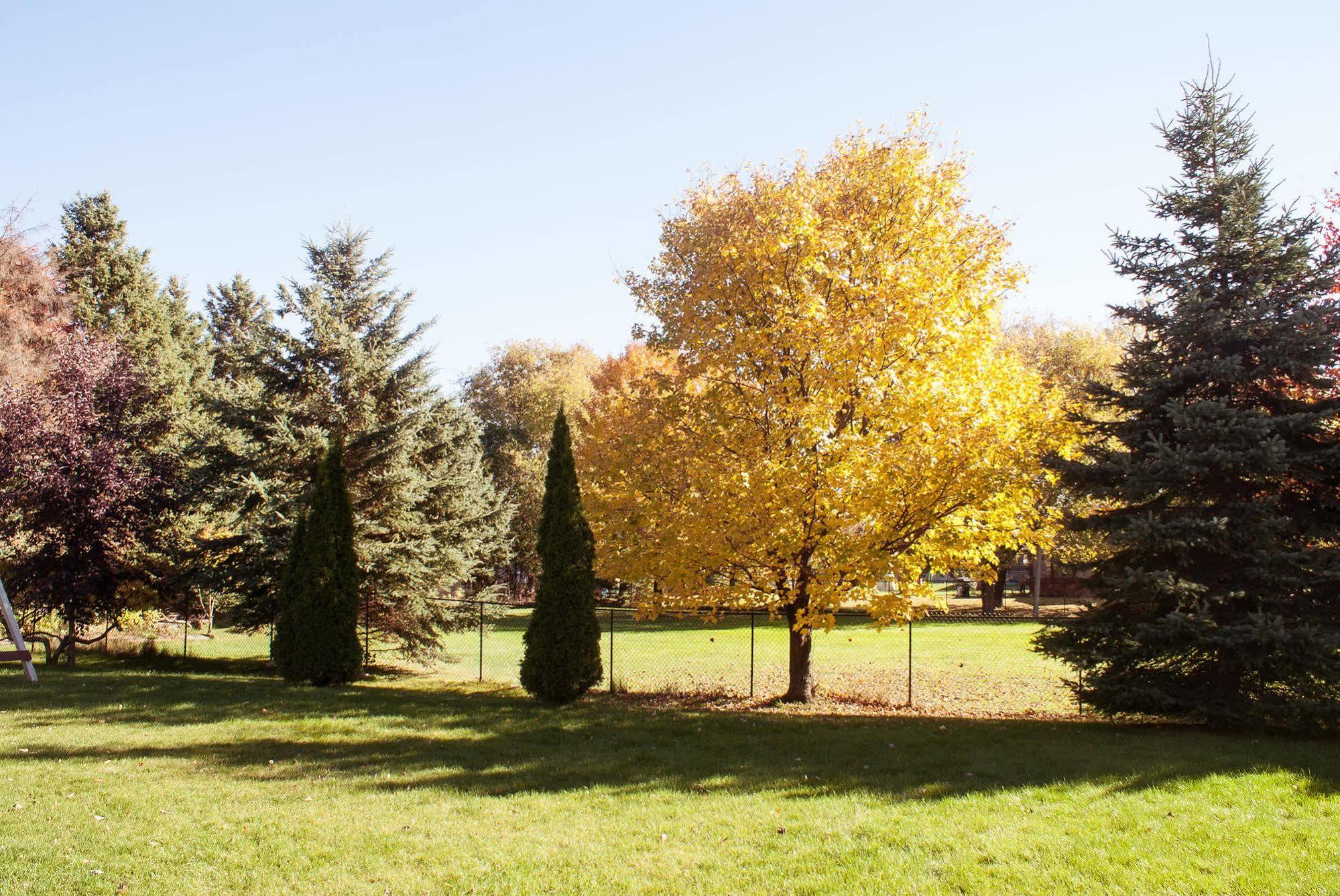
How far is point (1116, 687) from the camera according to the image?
30.1 feet

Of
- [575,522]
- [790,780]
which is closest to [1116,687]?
[790,780]

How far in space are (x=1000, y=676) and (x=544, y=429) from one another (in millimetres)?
28874

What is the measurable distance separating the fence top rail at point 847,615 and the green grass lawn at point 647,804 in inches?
58.5

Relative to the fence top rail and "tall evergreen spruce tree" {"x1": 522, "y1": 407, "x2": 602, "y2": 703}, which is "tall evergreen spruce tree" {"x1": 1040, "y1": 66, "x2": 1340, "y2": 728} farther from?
"tall evergreen spruce tree" {"x1": 522, "y1": 407, "x2": 602, "y2": 703}

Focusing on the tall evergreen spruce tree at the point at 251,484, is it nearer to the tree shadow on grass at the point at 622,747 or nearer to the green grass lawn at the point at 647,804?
the tree shadow on grass at the point at 622,747

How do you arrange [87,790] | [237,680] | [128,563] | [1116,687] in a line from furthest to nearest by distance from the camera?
[128,563] → [237,680] → [1116,687] → [87,790]

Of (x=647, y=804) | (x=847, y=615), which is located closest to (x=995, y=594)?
(x=847, y=615)

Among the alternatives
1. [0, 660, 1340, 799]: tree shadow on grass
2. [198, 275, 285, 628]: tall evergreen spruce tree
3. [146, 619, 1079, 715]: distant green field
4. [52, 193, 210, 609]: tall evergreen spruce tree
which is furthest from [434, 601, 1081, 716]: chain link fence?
[52, 193, 210, 609]: tall evergreen spruce tree

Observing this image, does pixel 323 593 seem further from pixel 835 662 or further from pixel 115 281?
pixel 115 281

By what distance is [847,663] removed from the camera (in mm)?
17266

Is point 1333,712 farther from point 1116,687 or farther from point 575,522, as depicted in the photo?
point 575,522

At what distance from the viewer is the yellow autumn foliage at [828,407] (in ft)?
31.0

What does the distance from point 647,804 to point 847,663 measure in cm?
1161

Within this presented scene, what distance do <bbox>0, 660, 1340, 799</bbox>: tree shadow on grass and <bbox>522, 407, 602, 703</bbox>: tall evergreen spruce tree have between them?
0.45 m
